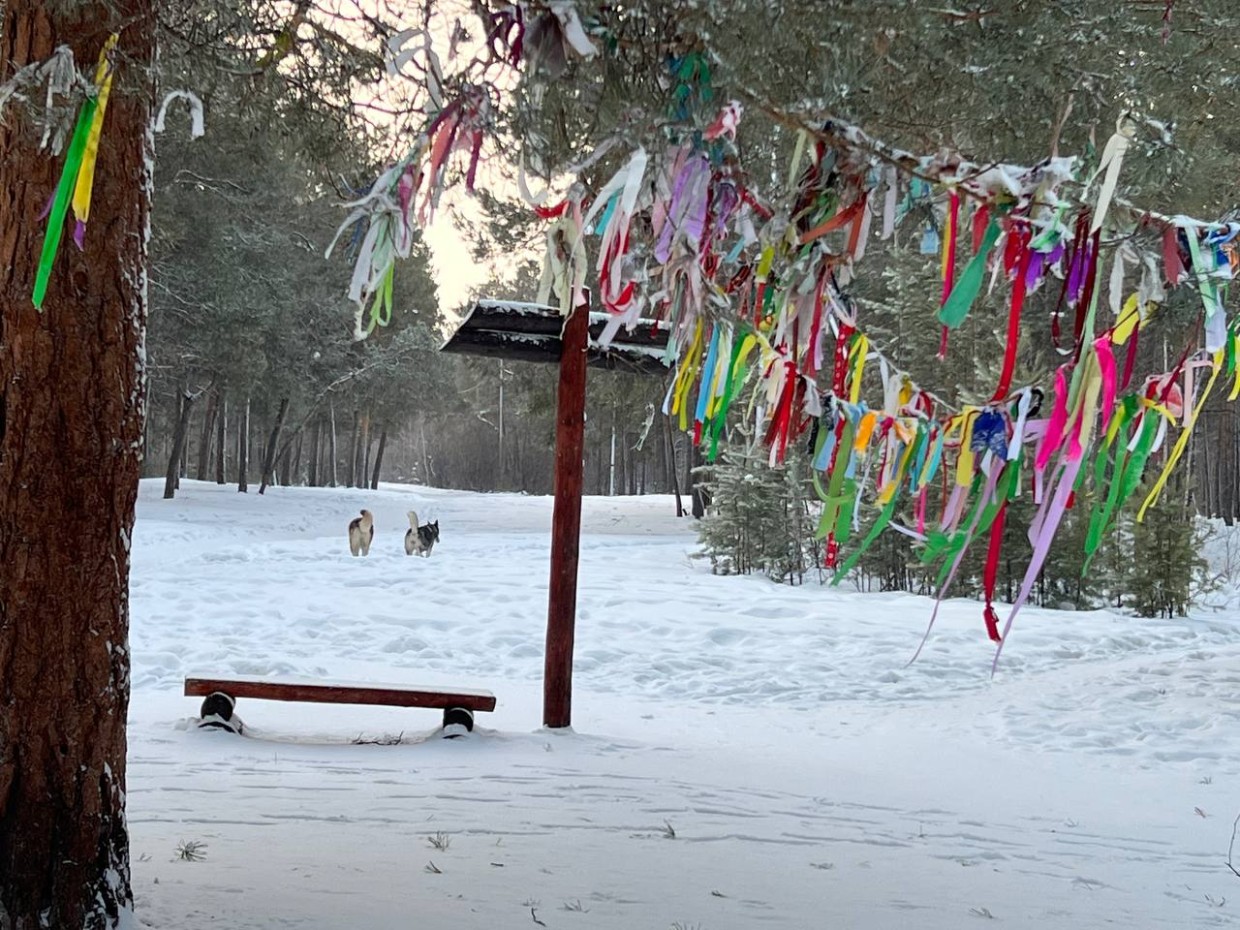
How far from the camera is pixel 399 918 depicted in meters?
3.12

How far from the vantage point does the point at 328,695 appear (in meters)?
5.65

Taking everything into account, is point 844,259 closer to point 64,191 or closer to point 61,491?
point 64,191

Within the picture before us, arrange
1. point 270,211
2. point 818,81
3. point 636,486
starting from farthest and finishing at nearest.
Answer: point 636,486 → point 270,211 → point 818,81

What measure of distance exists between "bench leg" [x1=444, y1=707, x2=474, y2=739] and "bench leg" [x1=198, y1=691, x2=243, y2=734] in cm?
115

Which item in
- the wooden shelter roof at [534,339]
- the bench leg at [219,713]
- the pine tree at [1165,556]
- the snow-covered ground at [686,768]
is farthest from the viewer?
the pine tree at [1165,556]

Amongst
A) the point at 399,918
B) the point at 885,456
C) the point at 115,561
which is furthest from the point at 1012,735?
the point at 115,561

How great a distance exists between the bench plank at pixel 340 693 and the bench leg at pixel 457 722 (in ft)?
0.44

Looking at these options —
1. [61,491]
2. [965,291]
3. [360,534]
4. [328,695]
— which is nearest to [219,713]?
[328,695]

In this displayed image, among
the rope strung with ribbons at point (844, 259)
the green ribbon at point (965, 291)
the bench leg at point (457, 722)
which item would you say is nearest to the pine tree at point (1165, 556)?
the bench leg at point (457, 722)

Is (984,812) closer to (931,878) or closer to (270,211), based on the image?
(931,878)

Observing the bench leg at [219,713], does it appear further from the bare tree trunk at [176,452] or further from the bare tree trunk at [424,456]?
the bare tree trunk at [424,456]

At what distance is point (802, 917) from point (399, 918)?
4.11ft

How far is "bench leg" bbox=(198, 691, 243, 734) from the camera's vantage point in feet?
19.1

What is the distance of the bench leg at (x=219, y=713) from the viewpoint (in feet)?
19.1
